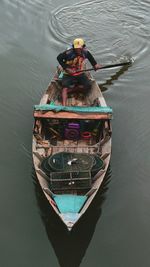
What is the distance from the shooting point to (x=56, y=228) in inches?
358

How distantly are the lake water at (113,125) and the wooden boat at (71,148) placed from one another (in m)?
0.74

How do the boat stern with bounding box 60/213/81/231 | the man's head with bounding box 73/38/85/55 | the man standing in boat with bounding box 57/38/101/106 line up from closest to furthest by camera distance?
the boat stern with bounding box 60/213/81/231 → the man's head with bounding box 73/38/85/55 → the man standing in boat with bounding box 57/38/101/106

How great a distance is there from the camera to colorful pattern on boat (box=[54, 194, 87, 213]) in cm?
841

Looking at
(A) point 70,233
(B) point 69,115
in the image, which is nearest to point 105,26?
(B) point 69,115

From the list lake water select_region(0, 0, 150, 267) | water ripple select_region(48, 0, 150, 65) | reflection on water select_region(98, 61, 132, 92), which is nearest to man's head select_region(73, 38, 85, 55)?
lake water select_region(0, 0, 150, 267)

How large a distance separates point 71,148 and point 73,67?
8.28 ft

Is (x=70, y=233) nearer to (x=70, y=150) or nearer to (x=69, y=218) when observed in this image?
(x=69, y=218)

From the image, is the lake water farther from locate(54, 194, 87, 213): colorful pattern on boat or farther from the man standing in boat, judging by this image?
the man standing in boat

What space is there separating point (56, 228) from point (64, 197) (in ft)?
2.79

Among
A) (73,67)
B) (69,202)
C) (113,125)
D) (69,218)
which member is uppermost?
(73,67)

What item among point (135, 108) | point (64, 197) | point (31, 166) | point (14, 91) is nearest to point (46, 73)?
point (14, 91)

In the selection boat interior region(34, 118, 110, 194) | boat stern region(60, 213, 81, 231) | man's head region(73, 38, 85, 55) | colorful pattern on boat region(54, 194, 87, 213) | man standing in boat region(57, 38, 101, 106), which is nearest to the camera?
boat stern region(60, 213, 81, 231)

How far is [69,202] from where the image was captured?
28.2 ft

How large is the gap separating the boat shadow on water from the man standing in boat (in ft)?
9.92
